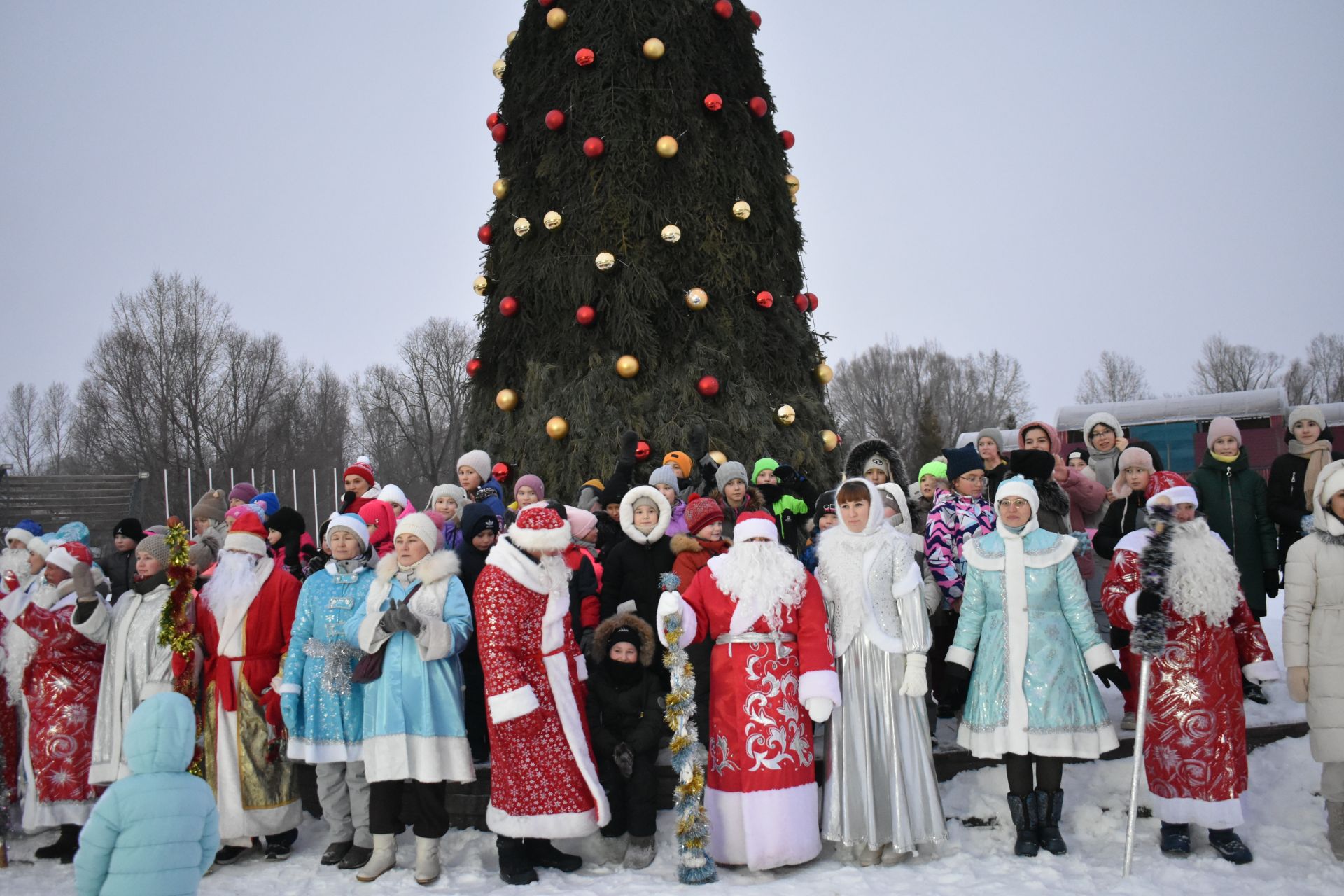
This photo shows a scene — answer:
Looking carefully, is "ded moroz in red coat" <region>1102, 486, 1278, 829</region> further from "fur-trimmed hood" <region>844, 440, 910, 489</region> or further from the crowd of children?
"fur-trimmed hood" <region>844, 440, 910, 489</region>

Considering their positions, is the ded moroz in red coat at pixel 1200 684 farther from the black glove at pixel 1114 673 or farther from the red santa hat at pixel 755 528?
the red santa hat at pixel 755 528

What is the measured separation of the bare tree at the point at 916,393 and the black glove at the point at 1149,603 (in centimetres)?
4716

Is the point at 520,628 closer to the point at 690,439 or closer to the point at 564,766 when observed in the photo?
the point at 564,766

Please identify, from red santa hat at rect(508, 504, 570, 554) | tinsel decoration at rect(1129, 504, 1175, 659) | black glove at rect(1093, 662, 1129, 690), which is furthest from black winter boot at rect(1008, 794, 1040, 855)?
red santa hat at rect(508, 504, 570, 554)

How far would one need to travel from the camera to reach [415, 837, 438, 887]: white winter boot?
16.2 ft

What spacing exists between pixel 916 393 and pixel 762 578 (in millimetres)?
50269

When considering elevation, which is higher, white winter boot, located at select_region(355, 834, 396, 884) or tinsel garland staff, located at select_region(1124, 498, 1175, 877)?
tinsel garland staff, located at select_region(1124, 498, 1175, 877)

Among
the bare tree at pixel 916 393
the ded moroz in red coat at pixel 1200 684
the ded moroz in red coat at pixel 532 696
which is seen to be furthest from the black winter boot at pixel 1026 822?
the bare tree at pixel 916 393

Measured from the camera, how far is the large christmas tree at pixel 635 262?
8.45m

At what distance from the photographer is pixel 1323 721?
4824 millimetres

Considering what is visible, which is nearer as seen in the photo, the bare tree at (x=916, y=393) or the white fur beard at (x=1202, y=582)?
the white fur beard at (x=1202, y=582)

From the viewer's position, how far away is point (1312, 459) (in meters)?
6.44

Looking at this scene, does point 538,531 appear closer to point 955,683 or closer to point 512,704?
point 512,704

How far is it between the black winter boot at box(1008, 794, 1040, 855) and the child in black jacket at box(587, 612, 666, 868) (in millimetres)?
1888
